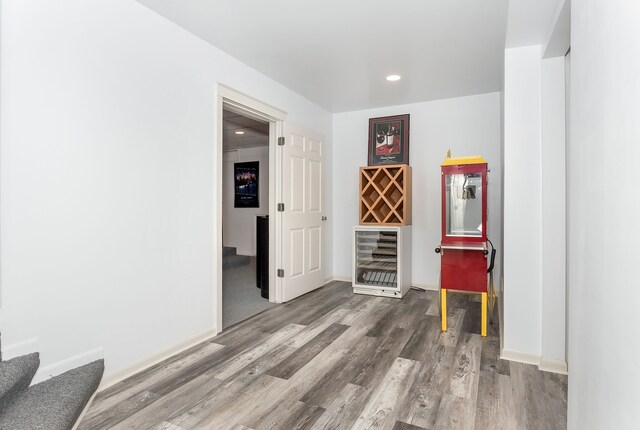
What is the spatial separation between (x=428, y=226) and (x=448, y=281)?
172 cm

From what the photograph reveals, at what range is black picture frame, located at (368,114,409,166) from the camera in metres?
4.74

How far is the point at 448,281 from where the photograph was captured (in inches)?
121

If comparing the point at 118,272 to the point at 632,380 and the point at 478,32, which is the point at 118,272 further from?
the point at 478,32

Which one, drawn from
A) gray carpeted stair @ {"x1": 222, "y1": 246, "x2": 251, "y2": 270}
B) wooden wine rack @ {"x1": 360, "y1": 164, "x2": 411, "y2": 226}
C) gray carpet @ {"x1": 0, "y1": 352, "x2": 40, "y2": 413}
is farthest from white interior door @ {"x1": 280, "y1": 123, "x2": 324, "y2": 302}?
gray carpet @ {"x1": 0, "y1": 352, "x2": 40, "y2": 413}

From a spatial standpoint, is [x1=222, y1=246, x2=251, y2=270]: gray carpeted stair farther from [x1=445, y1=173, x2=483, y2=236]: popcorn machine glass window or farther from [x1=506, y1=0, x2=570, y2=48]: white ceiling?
[x1=506, y1=0, x2=570, y2=48]: white ceiling

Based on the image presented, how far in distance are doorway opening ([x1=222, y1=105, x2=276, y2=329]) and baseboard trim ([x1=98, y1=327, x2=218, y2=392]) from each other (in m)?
1.35

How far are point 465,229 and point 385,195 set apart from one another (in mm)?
1652

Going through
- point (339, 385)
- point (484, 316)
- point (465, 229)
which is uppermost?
point (465, 229)

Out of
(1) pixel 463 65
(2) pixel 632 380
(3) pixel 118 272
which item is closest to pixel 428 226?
(1) pixel 463 65

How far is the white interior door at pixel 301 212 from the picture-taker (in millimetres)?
4094

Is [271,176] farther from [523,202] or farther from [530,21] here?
[530,21]

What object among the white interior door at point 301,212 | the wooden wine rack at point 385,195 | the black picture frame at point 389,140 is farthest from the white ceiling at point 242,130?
the wooden wine rack at point 385,195

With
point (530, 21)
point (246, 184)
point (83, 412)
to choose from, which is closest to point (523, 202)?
point (530, 21)

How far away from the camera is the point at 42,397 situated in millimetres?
1614
